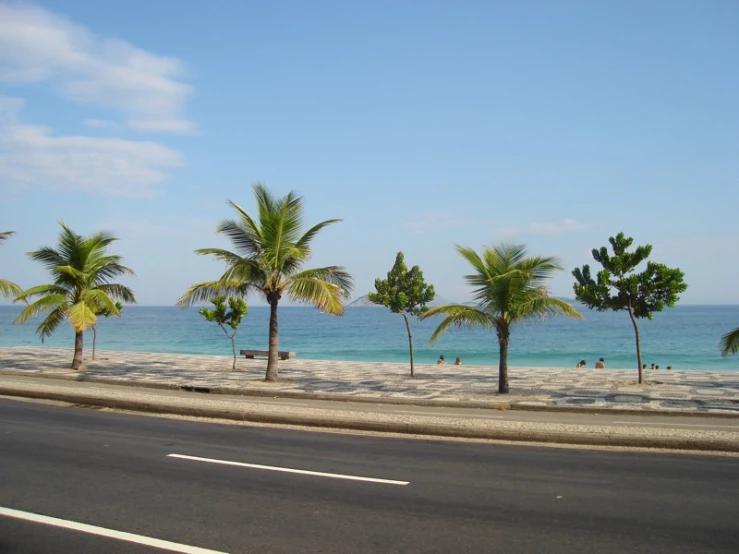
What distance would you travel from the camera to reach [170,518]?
6637 mm

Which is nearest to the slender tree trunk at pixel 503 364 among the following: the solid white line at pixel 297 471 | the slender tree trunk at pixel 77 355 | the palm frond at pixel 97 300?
the solid white line at pixel 297 471

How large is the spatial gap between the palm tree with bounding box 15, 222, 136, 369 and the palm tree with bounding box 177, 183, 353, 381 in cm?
565

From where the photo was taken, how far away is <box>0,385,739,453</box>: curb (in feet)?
34.6

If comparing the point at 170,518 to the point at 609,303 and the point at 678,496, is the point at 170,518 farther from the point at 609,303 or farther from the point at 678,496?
the point at 609,303

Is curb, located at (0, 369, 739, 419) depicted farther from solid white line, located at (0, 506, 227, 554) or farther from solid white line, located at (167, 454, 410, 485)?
solid white line, located at (0, 506, 227, 554)

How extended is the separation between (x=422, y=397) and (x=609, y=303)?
8.29m

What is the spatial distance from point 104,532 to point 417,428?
6.94 metres

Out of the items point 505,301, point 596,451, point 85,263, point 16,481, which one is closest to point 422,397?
point 505,301

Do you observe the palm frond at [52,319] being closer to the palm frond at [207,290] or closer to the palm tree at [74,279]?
the palm tree at [74,279]

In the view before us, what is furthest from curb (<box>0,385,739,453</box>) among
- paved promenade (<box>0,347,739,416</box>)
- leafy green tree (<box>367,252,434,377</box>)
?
leafy green tree (<box>367,252,434,377</box>)

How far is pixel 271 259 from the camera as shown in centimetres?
2138

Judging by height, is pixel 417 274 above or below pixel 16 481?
above

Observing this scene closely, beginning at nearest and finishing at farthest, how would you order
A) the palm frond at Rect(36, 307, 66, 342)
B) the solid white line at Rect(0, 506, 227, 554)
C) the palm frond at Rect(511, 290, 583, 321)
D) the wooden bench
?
1. the solid white line at Rect(0, 506, 227, 554)
2. the palm frond at Rect(511, 290, 583, 321)
3. the palm frond at Rect(36, 307, 66, 342)
4. the wooden bench

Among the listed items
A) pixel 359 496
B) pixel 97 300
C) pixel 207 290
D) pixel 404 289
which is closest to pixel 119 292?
pixel 97 300
